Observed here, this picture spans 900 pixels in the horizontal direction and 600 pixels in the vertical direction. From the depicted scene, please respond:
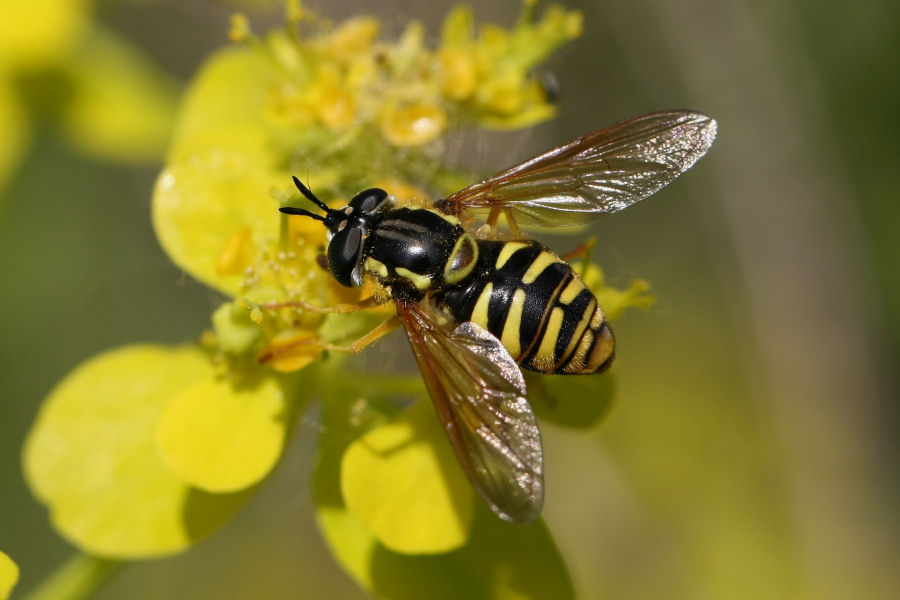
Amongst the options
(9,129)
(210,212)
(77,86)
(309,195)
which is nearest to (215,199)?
(210,212)

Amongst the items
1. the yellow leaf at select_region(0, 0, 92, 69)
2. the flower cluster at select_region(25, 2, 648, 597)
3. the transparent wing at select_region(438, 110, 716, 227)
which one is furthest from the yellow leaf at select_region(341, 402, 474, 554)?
the yellow leaf at select_region(0, 0, 92, 69)

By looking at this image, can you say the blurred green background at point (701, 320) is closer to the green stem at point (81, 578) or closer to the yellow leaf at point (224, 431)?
the green stem at point (81, 578)

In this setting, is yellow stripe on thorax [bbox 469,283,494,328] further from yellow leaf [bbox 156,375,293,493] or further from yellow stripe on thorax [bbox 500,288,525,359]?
yellow leaf [bbox 156,375,293,493]

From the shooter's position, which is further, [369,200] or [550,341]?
[369,200]

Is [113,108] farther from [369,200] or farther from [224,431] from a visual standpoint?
[224,431]

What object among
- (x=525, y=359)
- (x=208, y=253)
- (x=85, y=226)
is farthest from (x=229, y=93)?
(x=85, y=226)

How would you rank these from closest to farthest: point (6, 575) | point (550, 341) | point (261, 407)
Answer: point (6, 575) → point (550, 341) → point (261, 407)

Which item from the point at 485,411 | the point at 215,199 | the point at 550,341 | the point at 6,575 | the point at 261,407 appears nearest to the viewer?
the point at 6,575
